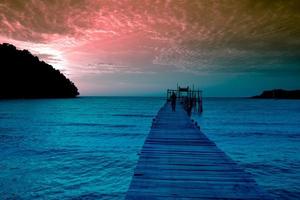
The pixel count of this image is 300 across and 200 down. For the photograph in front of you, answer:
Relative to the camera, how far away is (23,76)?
12631 cm

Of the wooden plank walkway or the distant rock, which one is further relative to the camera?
the distant rock

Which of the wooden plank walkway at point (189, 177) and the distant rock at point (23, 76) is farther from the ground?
the distant rock at point (23, 76)

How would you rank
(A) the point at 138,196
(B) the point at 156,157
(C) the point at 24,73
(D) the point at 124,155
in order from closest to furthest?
(A) the point at 138,196 < (B) the point at 156,157 < (D) the point at 124,155 < (C) the point at 24,73

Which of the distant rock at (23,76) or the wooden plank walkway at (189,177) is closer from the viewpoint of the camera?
the wooden plank walkway at (189,177)

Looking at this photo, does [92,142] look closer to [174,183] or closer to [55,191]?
[55,191]

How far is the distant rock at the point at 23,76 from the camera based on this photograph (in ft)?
389

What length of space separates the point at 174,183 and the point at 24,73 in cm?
13482

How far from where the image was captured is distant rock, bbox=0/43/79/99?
119m

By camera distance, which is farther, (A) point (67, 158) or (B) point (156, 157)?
(A) point (67, 158)

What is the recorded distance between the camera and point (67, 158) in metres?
14.3

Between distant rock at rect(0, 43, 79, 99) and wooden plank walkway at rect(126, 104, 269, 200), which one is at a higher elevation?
distant rock at rect(0, 43, 79, 99)

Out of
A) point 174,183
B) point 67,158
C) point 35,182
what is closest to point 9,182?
point 35,182

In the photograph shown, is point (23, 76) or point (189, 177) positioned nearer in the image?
point (189, 177)

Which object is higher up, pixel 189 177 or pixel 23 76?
pixel 23 76
